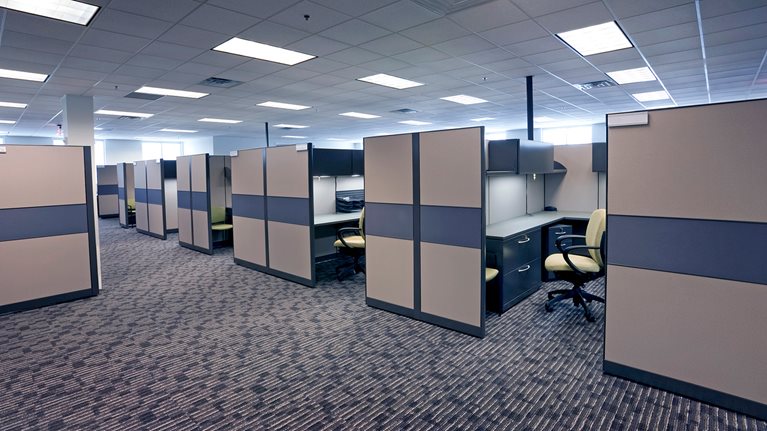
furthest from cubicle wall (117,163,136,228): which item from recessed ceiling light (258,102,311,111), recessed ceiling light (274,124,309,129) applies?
recessed ceiling light (258,102,311,111)

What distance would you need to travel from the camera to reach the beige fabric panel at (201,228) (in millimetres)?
5406

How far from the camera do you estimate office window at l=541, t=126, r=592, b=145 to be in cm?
1069

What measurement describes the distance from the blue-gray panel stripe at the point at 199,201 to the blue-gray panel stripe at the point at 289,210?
1552 mm

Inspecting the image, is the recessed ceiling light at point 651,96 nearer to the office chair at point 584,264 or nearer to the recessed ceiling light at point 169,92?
the office chair at point 584,264

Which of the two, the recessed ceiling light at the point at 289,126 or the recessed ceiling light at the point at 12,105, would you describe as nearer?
the recessed ceiling light at the point at 12,105

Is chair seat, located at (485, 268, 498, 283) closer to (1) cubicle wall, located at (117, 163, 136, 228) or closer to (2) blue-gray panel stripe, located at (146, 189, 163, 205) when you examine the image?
(2) blue-gray panel stripe, located at (146, 189, 163, 205)

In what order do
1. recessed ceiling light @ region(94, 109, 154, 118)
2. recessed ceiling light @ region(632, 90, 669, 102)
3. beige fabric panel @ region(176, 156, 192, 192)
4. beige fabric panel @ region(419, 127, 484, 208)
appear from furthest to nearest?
1. recessed ceiling light @ region(94, 109, 154, 118)
2. recessed ceiling light @ region(632, 90, 669, 102)
3. beige fabric panel @ region(176, 156, 192, 192)
4. beige fabric panel @ region(419, 127, 484, 208)

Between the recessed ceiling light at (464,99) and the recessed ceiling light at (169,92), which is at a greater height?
the recessed ceiling light at (464,99)

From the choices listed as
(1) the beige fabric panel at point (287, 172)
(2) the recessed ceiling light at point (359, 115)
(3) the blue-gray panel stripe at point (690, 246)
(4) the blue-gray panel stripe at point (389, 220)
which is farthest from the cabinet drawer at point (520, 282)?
(2) the recessed ceiling light at point (359, 115)

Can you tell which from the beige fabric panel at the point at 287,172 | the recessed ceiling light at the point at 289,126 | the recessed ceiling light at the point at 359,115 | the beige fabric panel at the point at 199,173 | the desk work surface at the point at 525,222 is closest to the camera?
the desk work surface at the point at 525,222

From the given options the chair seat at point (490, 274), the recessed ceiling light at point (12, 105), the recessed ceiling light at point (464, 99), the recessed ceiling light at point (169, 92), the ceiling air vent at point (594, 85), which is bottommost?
the chair seat at point (490, 274)

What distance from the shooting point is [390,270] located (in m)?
3.08

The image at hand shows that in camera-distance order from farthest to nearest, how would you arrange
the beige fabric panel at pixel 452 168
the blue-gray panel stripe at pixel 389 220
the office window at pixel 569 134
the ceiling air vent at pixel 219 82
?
the office window at pixel 569 134
the ceiling air vent at pixel 219 82
the blue-gray panel stripe at pixel 389 220
the beige fabric panel at pixel 452 168

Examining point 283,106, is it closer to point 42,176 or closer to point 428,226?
point 42,176
